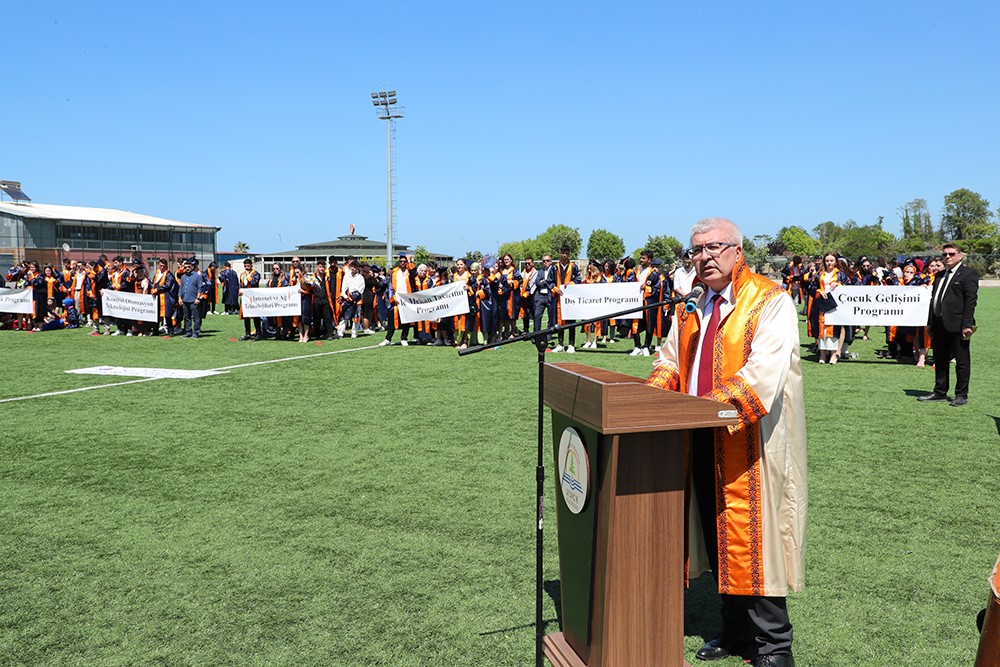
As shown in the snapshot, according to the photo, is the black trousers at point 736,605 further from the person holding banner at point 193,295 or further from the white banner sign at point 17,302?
the white banner sign at point 17,302

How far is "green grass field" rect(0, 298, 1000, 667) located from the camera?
3756mm

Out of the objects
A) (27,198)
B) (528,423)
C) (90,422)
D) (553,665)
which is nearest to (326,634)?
(553,665)

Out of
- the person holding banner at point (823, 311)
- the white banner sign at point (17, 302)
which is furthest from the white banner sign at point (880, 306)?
the white banner sign at point (17, 302)

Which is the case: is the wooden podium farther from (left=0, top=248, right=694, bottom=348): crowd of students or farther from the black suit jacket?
(left=0, top=248, right=694, bottom=348): crowd of students

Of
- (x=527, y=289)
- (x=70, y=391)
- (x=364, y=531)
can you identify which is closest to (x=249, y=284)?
(x=527, y=289)

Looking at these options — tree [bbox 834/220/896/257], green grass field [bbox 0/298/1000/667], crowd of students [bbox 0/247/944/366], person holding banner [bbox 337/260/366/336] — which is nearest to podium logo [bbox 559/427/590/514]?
green grass field [bbox 0/298/1000/667]

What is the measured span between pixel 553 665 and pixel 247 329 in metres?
17.4

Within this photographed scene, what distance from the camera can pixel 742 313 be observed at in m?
3.39

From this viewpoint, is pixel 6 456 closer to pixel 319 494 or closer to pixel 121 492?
pixel 121 492

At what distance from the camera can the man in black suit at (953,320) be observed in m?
9.54

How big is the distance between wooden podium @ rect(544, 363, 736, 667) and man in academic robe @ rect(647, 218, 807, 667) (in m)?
0.39

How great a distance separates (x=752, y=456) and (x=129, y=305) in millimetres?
19759

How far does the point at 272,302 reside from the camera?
19016mm

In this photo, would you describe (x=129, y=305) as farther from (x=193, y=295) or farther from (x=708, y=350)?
(x=708, y=350)
